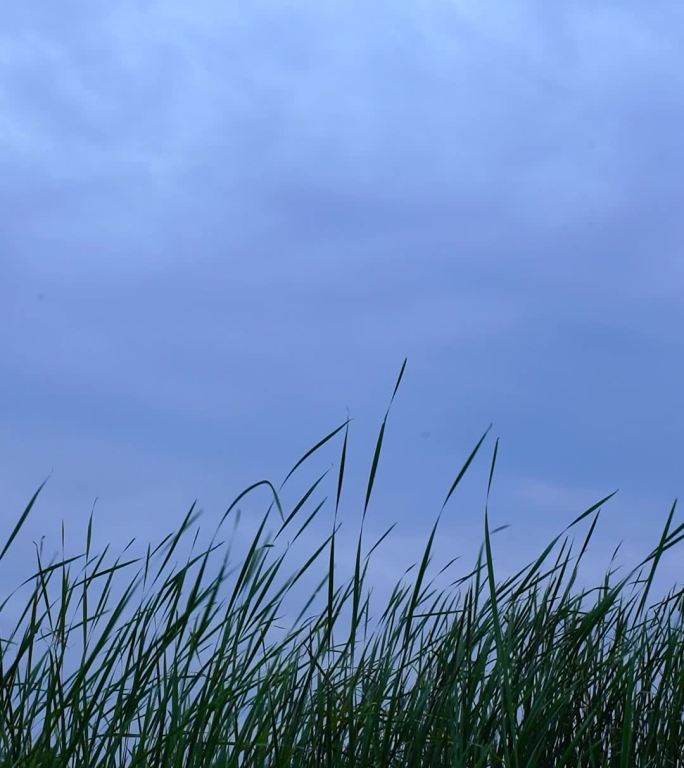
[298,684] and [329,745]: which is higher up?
[298,684]

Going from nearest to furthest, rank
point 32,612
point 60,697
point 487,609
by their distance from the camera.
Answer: point 60,697, point 32,612, point 487,609

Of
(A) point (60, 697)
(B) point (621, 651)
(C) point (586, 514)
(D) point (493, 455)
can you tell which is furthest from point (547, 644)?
(A) point (60, 697)

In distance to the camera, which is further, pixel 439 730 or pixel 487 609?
pixel 487 609

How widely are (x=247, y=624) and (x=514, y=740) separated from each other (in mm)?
730

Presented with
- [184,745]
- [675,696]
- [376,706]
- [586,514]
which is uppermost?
[586,514]

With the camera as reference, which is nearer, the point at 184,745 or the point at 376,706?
the point at 184,745

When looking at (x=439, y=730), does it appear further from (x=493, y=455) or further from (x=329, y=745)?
(x=493, y=455)

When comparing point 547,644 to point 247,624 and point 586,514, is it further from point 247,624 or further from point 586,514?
point 247,624

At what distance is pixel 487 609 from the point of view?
9.07 feet

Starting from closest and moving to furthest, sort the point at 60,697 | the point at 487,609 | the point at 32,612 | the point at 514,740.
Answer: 1. the point at 514,740
2. the point at 60,697
3. the point at 32,612
4. the point at 487,609

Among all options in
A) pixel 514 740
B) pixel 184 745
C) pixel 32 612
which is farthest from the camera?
pixel 32 612

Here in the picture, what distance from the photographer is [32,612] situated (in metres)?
2.58

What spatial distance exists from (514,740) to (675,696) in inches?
36.4

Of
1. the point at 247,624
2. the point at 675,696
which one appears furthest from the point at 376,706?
the point at 675,696
